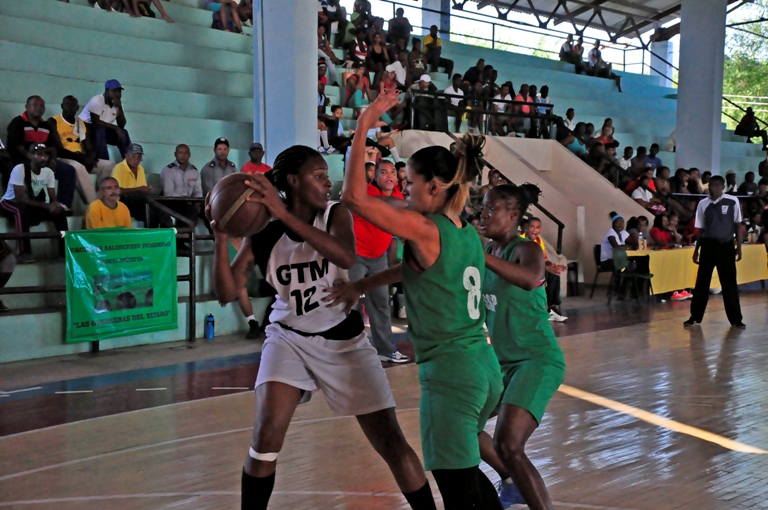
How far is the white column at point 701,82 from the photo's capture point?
17.0 metres

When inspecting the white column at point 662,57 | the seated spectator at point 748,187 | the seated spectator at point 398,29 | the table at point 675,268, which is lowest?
the table at point 675,268

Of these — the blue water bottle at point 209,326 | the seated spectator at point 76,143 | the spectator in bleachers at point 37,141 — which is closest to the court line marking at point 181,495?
the blue water bottle at point 209,326

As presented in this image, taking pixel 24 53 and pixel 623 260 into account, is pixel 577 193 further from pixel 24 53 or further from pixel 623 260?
pixel 24 53

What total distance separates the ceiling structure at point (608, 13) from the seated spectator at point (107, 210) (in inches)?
622

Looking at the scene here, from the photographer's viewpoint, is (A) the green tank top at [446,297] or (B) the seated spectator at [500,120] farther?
(B) the seated spectator at [500,120]

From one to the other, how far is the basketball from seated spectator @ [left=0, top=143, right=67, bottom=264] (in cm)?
543

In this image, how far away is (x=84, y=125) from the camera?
9.09m

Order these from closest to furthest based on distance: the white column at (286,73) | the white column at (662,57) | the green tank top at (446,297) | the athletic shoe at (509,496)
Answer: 1. the green tank top at (446,297)
2. the athletic shoe at (509,496)
3. the white column at (286,73)
4. the white column at (662,57)

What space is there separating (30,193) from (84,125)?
4.75 ft

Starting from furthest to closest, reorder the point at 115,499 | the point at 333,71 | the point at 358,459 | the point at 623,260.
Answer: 1. the point at 333,71
2. the point at 623,260
3. the point at 358,459
4. the point at 115,499

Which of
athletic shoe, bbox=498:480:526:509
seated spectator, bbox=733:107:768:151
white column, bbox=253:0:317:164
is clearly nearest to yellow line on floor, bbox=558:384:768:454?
athletic shoe, bbox=498:480:526:509

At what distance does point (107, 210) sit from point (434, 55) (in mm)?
9787

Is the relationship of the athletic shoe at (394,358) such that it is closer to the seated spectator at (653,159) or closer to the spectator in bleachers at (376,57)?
the spectator in bleachers at (376,57)

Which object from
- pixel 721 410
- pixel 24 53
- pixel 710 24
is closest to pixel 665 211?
pixel 710 24
